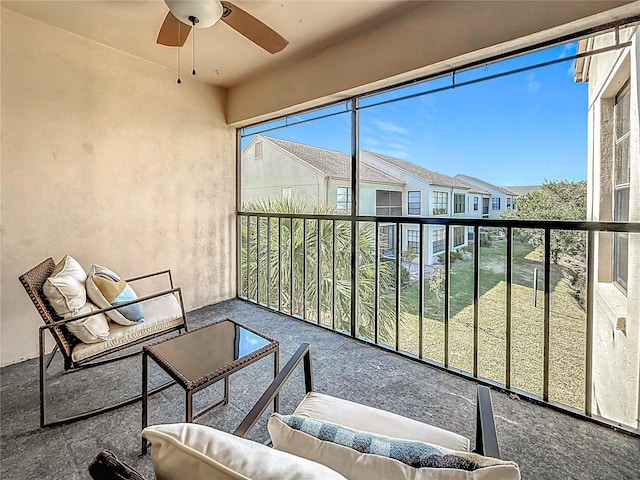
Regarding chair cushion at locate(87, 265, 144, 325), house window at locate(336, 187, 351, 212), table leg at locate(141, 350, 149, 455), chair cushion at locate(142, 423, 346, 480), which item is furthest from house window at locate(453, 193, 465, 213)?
chair cushion at locate(87, 265, 144, 325)

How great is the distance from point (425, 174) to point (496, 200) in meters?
0.53

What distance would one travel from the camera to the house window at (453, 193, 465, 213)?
2.13 m

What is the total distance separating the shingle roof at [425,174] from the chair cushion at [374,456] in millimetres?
1882

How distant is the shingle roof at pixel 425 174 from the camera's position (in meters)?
2.20

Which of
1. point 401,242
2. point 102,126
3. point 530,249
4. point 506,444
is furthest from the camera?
point 102,126

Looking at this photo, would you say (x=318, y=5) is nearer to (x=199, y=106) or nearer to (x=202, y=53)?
(x=202, y=53)

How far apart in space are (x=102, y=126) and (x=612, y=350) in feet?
13.4

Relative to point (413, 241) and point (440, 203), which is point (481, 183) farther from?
point (413, 241)

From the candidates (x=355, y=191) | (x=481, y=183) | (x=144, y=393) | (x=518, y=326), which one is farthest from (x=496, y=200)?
(x=144, y=393)

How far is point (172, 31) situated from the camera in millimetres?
1903

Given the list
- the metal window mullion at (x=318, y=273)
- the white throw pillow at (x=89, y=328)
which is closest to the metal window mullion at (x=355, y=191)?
the metal window mullion at (x=318, y=273)

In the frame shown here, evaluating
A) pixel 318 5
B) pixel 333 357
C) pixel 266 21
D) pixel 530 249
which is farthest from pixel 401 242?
pixel 266 21

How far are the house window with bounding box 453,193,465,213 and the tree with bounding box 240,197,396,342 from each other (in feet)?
2.41

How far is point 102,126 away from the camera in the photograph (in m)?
2.63
